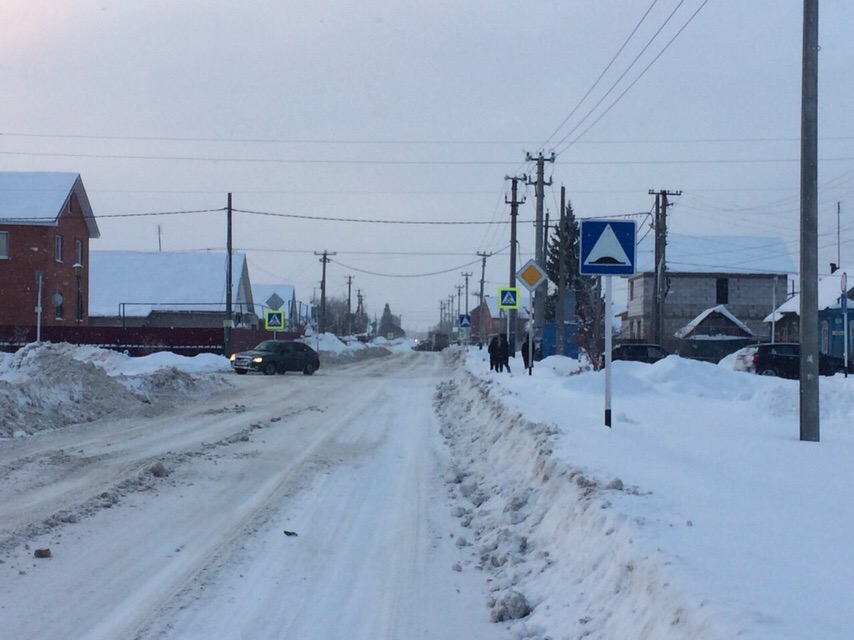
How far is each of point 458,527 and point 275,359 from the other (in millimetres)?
31340

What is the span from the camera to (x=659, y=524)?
233 inches

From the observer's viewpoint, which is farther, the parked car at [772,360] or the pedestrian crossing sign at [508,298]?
the parked car at [772,360]

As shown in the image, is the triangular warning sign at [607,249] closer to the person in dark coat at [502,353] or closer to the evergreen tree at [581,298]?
the evergreen tree at [581,298]

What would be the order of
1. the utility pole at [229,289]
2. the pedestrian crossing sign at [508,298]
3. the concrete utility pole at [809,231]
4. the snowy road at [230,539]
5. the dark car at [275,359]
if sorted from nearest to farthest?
1. the snowy road at [230,539]
2. the concrete utility pole at [809,231]
3. the pedestrian crossing sign at [508,298]
4. the dark car at [275,359]
5. the utility pole at [229,289]

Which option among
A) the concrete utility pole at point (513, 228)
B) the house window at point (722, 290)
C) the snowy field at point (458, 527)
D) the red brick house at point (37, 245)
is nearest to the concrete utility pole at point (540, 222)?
the concrete utility pole at point (513, 228)

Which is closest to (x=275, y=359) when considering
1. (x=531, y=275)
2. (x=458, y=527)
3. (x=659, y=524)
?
(x=531, y=275)

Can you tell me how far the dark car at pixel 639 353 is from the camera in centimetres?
3688

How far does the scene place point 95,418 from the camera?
60.4 ft

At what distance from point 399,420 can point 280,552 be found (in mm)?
11759

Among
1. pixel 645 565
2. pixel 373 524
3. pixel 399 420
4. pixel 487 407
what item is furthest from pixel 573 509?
pixel 399 420

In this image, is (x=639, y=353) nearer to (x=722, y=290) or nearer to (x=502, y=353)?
(x=502, y=353)

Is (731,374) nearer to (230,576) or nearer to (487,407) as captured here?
(487,407)

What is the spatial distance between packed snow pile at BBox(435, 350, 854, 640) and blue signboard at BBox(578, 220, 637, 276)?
6.90 feet

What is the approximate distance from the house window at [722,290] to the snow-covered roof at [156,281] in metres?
38.8
